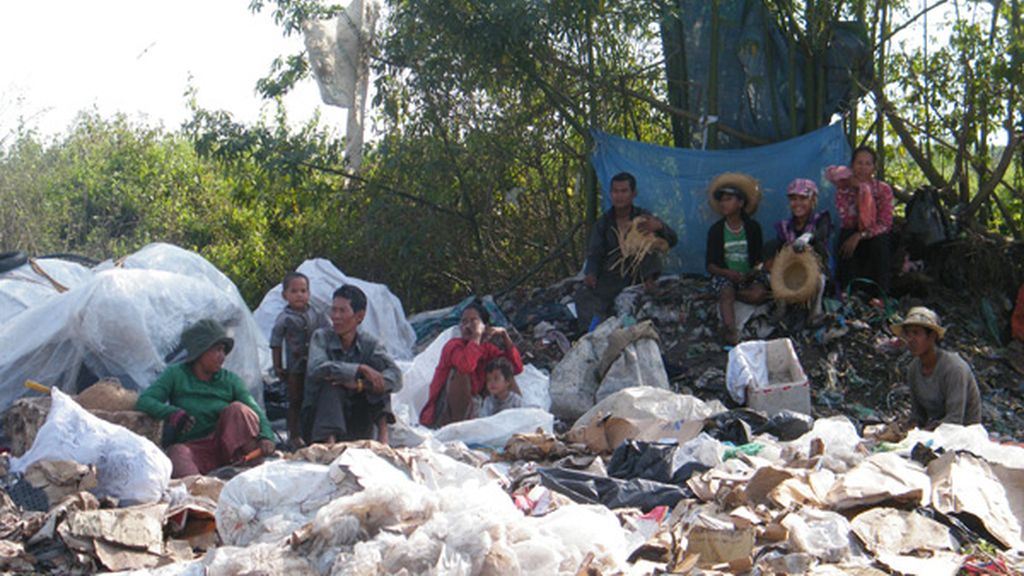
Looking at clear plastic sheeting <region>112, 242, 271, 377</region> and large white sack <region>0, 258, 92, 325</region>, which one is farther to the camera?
large white sack <region>0, 258, 92, 325</region>

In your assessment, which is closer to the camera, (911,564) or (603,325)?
(911,564)

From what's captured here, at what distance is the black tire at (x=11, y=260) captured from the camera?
359 inches

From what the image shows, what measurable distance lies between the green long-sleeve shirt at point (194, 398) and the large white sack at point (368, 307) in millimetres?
2939

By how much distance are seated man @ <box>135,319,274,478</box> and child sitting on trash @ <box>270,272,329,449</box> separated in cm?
90

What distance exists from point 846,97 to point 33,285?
6.36m

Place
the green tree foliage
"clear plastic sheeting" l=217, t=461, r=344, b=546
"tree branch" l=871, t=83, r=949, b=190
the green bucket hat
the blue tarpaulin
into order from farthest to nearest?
the green tree foliage
"tree branch" l=871, t=83, r=949, b=190
the blue tarpaulin
the green bucket hat
"clear plastic sheeting" l=217, t=461, r=344, b=546

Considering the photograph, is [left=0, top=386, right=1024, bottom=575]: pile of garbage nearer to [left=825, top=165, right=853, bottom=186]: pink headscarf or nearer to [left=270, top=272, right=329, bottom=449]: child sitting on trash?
[left=270, top=272, right=329, bottom=449]: child sitting on trash

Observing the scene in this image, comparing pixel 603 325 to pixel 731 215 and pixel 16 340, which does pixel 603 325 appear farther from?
pixel 16 340

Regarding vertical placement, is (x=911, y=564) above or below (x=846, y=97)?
below

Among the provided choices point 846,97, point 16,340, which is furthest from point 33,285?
point 846,97

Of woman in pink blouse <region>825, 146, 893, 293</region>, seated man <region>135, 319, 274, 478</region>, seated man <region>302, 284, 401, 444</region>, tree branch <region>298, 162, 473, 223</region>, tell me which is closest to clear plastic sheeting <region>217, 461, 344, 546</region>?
seated man <region>135, 319, 274, 478</region>

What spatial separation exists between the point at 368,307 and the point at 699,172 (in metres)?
2.71

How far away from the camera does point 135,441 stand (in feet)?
18.6

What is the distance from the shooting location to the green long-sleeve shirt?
20.7 feet
